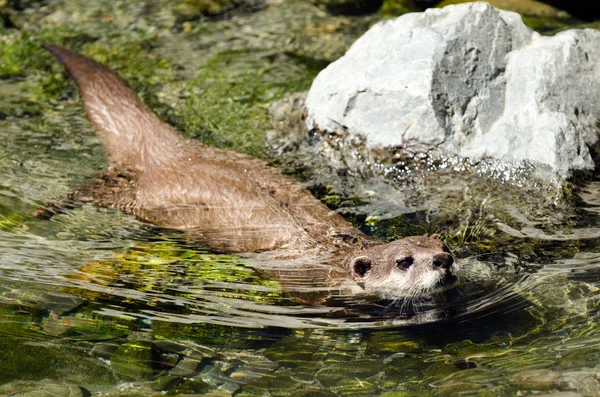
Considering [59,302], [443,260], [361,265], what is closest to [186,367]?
[59,302]

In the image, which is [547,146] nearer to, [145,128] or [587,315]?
[587,315]

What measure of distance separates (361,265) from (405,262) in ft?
0.84

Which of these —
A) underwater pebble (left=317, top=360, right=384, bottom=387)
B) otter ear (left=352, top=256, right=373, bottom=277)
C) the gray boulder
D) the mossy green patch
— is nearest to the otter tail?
the mossy green patch

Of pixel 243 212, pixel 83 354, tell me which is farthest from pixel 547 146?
pixel 83 354

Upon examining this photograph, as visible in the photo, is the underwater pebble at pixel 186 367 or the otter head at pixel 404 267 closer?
the underwater pebble at pixel 186 367

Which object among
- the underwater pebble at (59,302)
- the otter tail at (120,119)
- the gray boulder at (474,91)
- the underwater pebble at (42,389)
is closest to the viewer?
the underwater pebble at (42,389)

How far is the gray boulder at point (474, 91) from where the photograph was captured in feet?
14.0

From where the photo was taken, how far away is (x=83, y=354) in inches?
115

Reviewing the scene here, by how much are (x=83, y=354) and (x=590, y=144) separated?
3.13 metres

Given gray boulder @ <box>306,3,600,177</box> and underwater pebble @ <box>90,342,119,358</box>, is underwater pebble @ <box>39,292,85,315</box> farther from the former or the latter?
gray boulder @ <box>306,3,600,177</box>

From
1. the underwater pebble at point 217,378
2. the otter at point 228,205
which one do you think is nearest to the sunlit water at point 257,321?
the underwater pebble at point 217,378

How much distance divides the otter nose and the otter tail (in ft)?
6.43

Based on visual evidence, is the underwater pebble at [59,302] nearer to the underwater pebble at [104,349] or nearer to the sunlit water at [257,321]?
the sunlit water at [257,321]

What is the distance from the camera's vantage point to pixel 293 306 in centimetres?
341
